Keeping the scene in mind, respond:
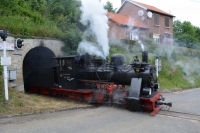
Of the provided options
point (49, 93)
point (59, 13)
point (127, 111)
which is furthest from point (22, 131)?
point (59, 13)

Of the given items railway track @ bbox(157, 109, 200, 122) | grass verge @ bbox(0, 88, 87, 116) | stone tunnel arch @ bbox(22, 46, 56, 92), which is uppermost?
stone tunnel arch @ bbox(22, 46, 56, 92)

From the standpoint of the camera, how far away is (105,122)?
7.60 meters

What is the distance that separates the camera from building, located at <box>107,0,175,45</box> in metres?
24.0

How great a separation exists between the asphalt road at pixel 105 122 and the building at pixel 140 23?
15342mm

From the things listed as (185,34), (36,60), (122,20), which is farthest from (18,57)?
(185,34)

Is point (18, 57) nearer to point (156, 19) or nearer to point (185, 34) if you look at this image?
point (156, 19)

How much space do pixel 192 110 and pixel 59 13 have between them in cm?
1379

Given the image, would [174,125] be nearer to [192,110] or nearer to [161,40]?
[192,110]

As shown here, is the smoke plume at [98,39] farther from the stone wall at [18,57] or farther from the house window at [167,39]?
the house window at [167,39]

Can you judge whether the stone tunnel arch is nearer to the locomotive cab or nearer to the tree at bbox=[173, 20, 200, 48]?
the locomotive cab

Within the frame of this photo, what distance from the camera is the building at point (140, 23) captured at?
2405 centimetres

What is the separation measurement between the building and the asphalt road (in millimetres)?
15342

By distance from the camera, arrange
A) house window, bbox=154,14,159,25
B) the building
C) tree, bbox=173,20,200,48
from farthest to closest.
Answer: tree, bbox=173,20,200,48, house window, bbox=154,14,159,25, the building

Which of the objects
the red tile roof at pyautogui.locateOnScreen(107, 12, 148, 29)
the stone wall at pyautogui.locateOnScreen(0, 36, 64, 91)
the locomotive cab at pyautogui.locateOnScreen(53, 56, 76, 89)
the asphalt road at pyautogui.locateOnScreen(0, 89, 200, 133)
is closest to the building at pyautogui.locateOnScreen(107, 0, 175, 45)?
the red tile roof at pyautogui.locateOnScreen(107, 12, 148, 29)
